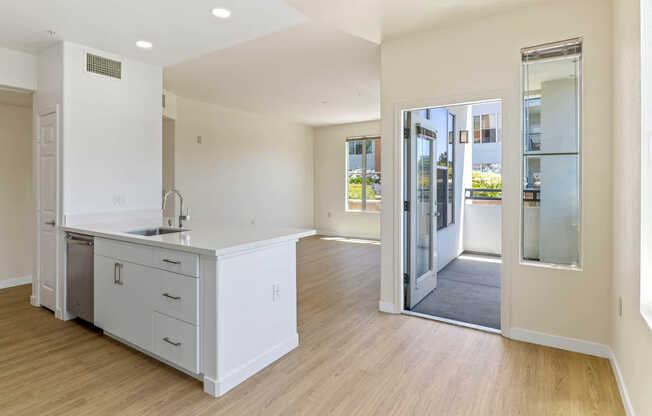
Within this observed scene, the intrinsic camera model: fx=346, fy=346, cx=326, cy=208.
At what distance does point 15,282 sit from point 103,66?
3.07 m

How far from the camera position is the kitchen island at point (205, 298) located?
208 cm

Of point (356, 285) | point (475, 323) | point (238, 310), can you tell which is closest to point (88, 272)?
point (238, 310)

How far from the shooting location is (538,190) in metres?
2.76

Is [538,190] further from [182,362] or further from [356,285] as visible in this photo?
[182,362]

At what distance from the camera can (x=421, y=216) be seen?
3.85 metres

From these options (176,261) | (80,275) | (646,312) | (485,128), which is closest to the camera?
(646,312)

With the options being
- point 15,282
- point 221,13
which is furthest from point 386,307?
point 15,282

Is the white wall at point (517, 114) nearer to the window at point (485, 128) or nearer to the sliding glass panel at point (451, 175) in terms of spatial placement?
the sliding glass panel at point (451, 175)

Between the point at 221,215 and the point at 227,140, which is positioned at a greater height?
the point at 227,140

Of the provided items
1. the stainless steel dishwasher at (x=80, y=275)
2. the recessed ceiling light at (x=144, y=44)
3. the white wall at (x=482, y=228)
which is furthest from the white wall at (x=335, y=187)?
the stainless steel dishwasher at (x=80, y=275)

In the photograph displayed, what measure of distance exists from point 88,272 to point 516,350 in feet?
11.7

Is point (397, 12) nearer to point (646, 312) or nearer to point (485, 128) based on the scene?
point (646, 312)

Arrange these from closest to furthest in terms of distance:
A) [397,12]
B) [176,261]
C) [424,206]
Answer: [176,261] → [397,12] → [424,206]

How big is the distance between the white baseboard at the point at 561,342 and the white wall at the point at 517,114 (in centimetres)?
4
